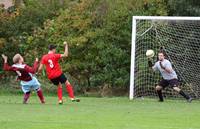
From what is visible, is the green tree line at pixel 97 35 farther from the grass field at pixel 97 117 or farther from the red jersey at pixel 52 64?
the grass field at pixel 97 117

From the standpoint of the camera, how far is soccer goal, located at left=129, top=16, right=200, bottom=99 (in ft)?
85.5

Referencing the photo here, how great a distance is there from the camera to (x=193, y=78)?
26.4m

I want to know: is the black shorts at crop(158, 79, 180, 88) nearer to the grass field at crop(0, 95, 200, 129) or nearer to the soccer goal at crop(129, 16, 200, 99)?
the soccer goal at crop(129, 16, 200, 99)

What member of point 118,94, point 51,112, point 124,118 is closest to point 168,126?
point 124,118

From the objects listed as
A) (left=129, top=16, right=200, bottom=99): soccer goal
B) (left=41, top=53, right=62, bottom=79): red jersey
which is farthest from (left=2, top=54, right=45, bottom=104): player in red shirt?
(left=129, top=16, right=200, bottom=99): soccer goal

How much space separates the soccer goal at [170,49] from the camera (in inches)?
1025

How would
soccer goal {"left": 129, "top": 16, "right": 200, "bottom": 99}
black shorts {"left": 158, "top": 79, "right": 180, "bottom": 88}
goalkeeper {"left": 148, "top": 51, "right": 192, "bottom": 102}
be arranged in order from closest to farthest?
goalkeeper {"left": 148, "top": 51, "right": 192, "bottom": 102} < black shorts {"left": 158, "top": 79, "right": 180, "bottom": 88} < soccer goal {"left": 129, "top": 16, "right": 200, "bottom": 99}

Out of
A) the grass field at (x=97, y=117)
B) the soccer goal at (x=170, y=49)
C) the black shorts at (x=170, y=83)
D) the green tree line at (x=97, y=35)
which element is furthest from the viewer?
the green tree line at (x=97, y=35)

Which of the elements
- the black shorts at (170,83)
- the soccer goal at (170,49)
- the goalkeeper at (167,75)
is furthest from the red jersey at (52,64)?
the soccer goal at (170,49)

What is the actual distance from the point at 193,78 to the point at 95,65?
4741 mm

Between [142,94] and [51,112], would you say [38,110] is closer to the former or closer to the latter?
[51,112]

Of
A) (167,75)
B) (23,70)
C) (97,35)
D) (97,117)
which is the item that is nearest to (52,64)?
(23,70)

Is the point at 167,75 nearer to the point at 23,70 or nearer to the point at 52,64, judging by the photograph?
the point at 52,64

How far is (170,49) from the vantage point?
88.7ft
